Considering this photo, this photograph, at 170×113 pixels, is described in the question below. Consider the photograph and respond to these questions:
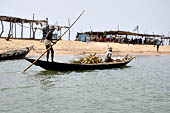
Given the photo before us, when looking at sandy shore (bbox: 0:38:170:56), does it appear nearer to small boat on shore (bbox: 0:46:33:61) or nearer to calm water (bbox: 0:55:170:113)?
small boat on shore (bbox: 0:46:33:61)

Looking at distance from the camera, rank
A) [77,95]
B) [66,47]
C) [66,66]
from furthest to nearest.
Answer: [66,47] → [66,66] → [77,95]

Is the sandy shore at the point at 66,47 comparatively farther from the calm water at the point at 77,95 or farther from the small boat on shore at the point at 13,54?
the calm water at the point at 77,95

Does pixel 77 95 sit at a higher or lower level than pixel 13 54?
lower

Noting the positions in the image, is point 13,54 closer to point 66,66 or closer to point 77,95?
point 66,66

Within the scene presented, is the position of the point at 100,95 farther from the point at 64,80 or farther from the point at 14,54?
the point at 14,54

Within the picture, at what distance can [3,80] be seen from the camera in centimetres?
995

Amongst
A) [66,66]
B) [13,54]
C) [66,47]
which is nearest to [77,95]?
[66,66]

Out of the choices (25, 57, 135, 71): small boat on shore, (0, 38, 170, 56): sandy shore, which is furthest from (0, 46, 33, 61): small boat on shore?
(25, 57, 135, 71): small boat on shore

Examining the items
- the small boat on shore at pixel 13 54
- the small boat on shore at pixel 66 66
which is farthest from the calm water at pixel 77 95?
the small boat on shore at pixel 13 54

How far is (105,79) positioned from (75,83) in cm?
164

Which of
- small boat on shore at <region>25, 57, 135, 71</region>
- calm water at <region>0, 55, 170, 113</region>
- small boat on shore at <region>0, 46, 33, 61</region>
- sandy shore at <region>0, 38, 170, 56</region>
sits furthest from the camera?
sandy shore at <region>0, 38, 170, 56</region>

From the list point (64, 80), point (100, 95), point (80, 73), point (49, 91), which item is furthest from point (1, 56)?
point (100, 95)

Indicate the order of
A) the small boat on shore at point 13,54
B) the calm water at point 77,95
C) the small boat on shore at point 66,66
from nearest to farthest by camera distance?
the calm water at point 77,95
the small boat on shore at point 66,66
the small boat on shore at point 13,54

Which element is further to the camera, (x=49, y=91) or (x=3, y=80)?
(x=3, y=80)
